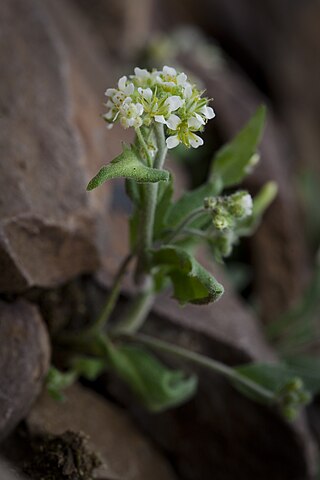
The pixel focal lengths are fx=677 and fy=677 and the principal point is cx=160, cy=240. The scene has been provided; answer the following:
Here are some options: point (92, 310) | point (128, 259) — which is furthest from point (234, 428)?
point (128, 259)

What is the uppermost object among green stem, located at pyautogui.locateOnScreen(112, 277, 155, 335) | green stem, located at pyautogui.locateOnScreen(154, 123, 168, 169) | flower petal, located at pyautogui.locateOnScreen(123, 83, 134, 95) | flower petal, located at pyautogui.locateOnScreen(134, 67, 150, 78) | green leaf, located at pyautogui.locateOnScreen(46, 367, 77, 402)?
flower petal, located at pyautogui.locateOnScreen(134, 67, 150, 78)

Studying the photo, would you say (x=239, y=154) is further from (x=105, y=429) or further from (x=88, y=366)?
(x=105, y=429)

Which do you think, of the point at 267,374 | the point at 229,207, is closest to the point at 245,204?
the point at 229,207

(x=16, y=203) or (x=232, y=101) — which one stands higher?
(x=232, y=101)

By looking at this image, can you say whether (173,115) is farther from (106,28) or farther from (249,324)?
(106,28)

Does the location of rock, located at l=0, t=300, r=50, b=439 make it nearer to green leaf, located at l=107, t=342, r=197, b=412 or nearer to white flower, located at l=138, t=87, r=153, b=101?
green leaf, located at l=107, t=342, r=197, b=412

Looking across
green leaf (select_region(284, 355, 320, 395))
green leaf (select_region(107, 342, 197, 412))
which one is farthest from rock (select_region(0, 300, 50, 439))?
green leaf (select_region(284, 355, 320, 395))

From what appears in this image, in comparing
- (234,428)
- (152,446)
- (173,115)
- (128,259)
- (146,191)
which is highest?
(173,115)
